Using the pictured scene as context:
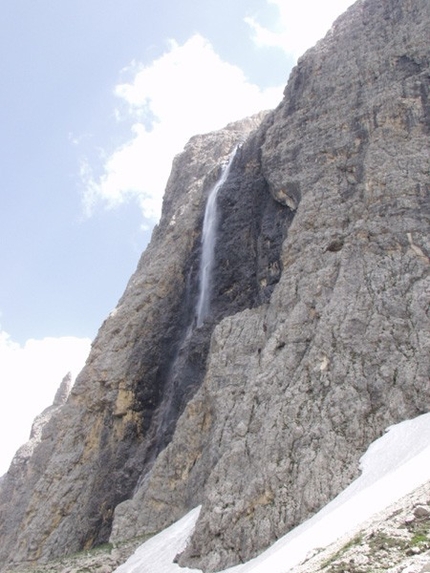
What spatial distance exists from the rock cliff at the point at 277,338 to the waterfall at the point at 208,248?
34.5 inches

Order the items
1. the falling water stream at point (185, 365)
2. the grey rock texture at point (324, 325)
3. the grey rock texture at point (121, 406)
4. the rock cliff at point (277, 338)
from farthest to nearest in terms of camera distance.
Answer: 1. the falling water stream at point (185, 365)
2. the grey rock texture at point (121, 406)
3. the rock cliff at point (277, 338)
4. the grey rock texture at point (324, 325)

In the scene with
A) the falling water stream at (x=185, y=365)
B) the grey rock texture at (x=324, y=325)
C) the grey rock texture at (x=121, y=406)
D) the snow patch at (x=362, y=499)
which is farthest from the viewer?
the falling water stream at (x=185, y=365)

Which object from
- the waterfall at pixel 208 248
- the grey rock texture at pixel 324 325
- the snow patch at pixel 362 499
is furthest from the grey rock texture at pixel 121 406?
the snow patch at pixel 362 499

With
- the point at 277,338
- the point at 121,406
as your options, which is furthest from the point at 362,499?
A: the point at 121,406

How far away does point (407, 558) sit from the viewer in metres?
10.7

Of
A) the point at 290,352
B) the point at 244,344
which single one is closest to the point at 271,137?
the point at 244,344

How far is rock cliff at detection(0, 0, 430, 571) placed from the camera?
21.2 meters

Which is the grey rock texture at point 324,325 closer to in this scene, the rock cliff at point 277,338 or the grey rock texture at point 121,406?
the rock cliff at point 277,338

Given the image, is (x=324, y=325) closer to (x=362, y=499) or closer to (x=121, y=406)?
(x=362, y=499)

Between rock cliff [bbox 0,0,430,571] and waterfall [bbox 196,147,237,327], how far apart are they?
0.88 meters

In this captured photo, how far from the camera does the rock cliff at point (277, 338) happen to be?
21.2 meters

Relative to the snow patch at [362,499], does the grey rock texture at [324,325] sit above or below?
above

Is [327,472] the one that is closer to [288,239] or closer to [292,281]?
[292,281]

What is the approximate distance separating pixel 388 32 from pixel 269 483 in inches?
1238
